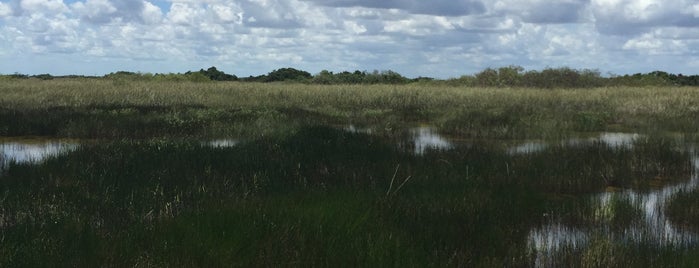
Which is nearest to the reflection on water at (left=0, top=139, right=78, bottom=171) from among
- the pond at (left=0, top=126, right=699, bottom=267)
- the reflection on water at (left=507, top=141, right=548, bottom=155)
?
the pond at (left=0, top=126, right=699, bottom=267)

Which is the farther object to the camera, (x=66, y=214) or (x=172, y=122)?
(x=172, y=122)

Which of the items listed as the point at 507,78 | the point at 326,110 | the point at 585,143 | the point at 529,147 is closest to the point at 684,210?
the point at 585,143

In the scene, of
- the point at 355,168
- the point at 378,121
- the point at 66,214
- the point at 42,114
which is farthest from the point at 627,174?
the point at 42,114

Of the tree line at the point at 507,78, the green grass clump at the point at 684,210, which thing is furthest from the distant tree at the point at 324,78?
the green grass clump at the point at 684,210

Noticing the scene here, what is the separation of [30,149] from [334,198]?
28.0 ft

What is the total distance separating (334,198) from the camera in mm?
6426

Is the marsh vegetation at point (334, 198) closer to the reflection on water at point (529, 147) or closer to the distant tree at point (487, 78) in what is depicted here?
the reflection on water at point (529, 147)

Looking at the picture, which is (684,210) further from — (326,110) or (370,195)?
(326,110)

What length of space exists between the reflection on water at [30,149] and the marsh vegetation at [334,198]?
15cm

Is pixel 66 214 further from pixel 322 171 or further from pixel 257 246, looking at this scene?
pixel 322 171

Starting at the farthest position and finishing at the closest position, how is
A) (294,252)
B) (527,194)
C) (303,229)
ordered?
(527,194)
(303,229)
(294,252)

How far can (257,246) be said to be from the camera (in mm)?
4785

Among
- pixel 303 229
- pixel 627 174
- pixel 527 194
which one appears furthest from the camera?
pixel 627 174

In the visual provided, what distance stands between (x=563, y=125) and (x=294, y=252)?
1412 cm
